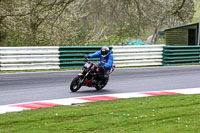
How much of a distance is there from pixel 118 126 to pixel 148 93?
15.9 feet

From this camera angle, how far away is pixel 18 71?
664 inches

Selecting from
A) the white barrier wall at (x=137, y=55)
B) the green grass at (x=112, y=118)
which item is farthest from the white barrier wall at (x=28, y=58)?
the green grass at (x=112, y=118)

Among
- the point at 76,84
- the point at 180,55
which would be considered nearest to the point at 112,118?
the point at 76,84

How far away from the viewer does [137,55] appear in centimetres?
1944

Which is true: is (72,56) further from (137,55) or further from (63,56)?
(137,55)

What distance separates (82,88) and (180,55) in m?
9.67

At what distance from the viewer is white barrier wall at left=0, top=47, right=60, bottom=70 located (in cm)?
1695

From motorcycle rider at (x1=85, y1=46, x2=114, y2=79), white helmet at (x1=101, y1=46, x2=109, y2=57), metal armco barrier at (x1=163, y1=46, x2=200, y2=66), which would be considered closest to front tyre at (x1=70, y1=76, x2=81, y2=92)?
motorcycle rider at (x1=85, y1=46, x2=114, y2=79)

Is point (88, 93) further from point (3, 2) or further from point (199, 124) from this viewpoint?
point (3, 2)

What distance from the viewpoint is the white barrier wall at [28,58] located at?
1695 centimetres

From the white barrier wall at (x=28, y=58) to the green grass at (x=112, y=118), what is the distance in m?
8.27

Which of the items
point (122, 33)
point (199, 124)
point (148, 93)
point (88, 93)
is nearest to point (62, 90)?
point (88, 93)

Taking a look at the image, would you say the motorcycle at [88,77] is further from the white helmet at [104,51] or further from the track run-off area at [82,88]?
the white helmet at [104,51]

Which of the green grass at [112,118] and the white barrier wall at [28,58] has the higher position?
the white barrier wall at [28,58]
